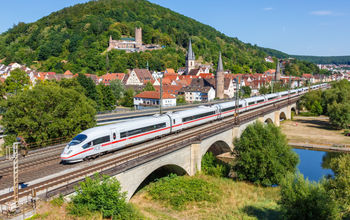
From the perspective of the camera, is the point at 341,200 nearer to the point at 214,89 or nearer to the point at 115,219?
the point at 115,219

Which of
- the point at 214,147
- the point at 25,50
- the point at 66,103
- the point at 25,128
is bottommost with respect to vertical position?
the point at 214,147

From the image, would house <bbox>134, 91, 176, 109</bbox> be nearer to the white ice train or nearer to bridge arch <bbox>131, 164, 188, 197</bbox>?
the white ice train

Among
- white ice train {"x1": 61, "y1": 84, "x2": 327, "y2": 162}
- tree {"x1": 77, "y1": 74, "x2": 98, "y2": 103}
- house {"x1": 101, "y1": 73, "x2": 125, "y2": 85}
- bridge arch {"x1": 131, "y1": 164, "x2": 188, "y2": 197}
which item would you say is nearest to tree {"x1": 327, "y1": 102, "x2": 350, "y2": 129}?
white ice train {"x1": 61, "y1": 84, "x2": 327, "y2": 162}

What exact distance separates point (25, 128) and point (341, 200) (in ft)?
94.2

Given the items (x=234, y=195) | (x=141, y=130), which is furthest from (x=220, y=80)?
(x=141, y=130)

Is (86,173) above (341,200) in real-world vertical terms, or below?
above

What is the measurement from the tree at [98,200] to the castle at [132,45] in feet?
515

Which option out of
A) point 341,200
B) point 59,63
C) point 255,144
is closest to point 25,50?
point 59,63

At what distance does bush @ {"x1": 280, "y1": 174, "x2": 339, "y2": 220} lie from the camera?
17.7 metres

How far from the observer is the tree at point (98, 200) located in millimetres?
15688

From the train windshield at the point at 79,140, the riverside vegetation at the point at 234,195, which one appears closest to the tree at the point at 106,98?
the riverside vegetation at the point at 234,195

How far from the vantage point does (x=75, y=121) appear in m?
31.0

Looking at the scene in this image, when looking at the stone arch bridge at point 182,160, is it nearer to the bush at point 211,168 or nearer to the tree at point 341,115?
the bush at point 211,168

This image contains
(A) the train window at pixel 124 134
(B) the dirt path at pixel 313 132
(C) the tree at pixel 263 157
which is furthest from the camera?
(B) the dirt path at pixel 313 132
